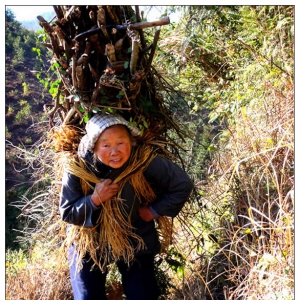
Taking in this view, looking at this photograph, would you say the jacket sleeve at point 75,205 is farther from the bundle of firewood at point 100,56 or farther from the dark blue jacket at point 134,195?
the bundle of firewood at point 100,56

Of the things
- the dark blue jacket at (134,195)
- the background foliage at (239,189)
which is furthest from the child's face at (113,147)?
the background foliage at (239,189)

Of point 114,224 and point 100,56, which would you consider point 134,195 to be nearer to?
point 114,224

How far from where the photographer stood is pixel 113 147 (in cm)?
234

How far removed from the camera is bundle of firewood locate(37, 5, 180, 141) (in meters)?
2.35

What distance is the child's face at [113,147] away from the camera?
2330 mm

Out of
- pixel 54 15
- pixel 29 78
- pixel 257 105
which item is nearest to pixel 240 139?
pixel 257 105

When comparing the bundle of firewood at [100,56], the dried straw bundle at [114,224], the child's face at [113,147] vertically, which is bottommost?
the dried straw bundle at [114,224]

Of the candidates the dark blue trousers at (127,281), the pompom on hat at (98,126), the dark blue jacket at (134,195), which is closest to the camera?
the pompom on hat at (98,126)

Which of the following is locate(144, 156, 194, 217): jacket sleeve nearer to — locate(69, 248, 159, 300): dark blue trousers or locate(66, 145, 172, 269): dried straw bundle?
locate(66, 145, 172, 269): dried straw bundle

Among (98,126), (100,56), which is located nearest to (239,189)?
(98,126)

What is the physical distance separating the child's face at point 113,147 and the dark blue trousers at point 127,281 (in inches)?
27.1

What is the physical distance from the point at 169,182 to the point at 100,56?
2.80 feet

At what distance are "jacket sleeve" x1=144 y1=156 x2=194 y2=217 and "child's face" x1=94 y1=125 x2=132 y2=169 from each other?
224 millimetres

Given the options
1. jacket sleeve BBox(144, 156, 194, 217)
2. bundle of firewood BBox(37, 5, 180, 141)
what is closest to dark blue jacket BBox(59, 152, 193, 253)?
jacket sleeve BBox(144, 156, 194, 217)
